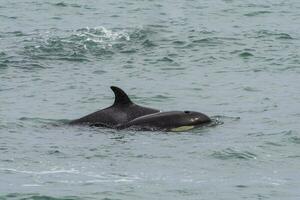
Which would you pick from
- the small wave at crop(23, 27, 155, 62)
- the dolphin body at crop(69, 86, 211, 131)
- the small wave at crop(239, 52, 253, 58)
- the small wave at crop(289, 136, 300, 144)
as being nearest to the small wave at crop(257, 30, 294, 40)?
the small wave at crop(239, 52, 253, 58)

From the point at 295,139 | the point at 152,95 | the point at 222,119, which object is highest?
the point at 295,139

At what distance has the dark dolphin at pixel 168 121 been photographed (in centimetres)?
2064

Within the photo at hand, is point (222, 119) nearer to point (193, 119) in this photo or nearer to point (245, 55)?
point (193, 119)

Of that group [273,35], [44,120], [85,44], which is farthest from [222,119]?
[273,35]

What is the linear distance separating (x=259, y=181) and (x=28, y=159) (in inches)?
170

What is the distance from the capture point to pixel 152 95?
25344 mm

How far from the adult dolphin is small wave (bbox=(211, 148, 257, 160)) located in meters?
3.44

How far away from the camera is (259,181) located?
16094 mm

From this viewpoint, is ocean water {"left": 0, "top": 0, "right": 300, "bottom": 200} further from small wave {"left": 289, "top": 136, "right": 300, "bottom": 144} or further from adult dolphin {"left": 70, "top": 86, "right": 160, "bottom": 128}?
adult dolphin {"left": 70, "top": 86, "right": 160, "bottom": 128}

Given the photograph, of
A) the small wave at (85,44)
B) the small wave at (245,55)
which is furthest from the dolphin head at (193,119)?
the small wave at (245,55)

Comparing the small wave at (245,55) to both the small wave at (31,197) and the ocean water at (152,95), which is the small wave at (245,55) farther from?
the small wave at (31,197)

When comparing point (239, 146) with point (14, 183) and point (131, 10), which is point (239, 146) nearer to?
point (14, 183)

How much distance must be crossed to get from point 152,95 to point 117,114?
4.14m

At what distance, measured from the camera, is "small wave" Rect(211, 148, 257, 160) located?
18.0 meters
